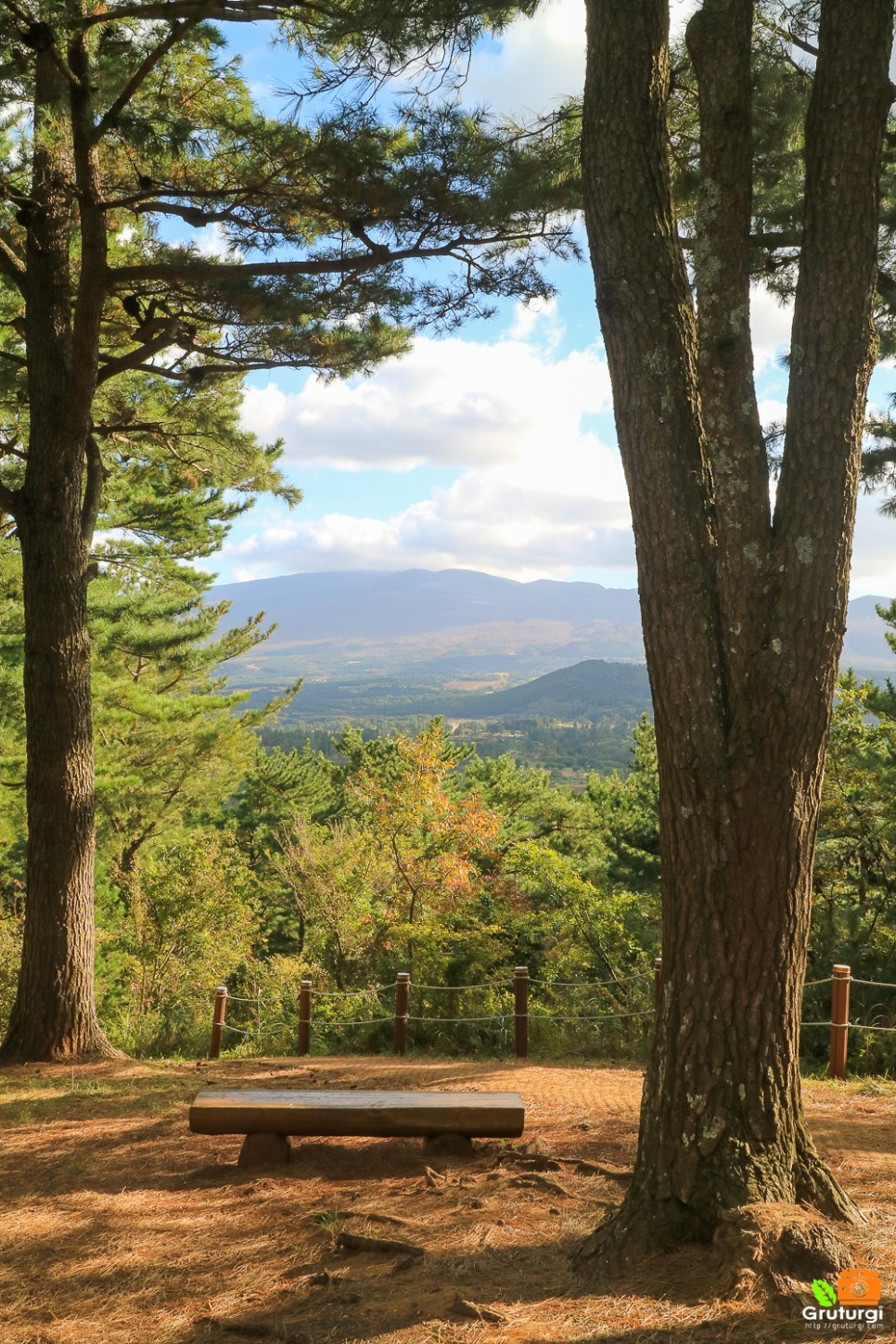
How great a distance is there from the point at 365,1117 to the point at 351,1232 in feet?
2.48

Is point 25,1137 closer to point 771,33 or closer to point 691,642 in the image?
point 691,642

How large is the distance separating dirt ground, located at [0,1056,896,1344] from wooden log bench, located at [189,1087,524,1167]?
0.11 metres

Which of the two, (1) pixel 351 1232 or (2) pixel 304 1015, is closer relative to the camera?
(1) pixel 351 1232

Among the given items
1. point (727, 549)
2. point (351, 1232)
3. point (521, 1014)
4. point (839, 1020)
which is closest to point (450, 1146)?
point (351, 1232)

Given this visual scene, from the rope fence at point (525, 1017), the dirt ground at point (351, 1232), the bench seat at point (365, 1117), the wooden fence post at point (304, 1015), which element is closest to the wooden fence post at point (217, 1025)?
the rope fence at point (525, 1017)

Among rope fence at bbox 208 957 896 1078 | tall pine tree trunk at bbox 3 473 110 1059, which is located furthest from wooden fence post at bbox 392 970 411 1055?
tall pine tree trunk at bbox 3 473 110 1059

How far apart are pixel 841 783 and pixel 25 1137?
→ 29.9ft

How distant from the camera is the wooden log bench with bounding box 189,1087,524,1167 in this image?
12.6 ft

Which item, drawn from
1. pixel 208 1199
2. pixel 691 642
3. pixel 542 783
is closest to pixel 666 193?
pixel 691 642

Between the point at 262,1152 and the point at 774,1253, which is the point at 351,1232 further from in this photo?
the point at 774,1253

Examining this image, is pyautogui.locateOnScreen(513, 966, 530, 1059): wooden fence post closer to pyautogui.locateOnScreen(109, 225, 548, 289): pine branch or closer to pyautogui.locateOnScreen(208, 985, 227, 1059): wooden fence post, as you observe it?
pyautogui.locateOnScreen(208, 985, 227, 1059): wooden fence post

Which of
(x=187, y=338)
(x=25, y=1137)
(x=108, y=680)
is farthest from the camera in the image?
(x=108, y=680)

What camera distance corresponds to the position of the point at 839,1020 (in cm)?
602

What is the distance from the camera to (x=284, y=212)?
21.6 feet
